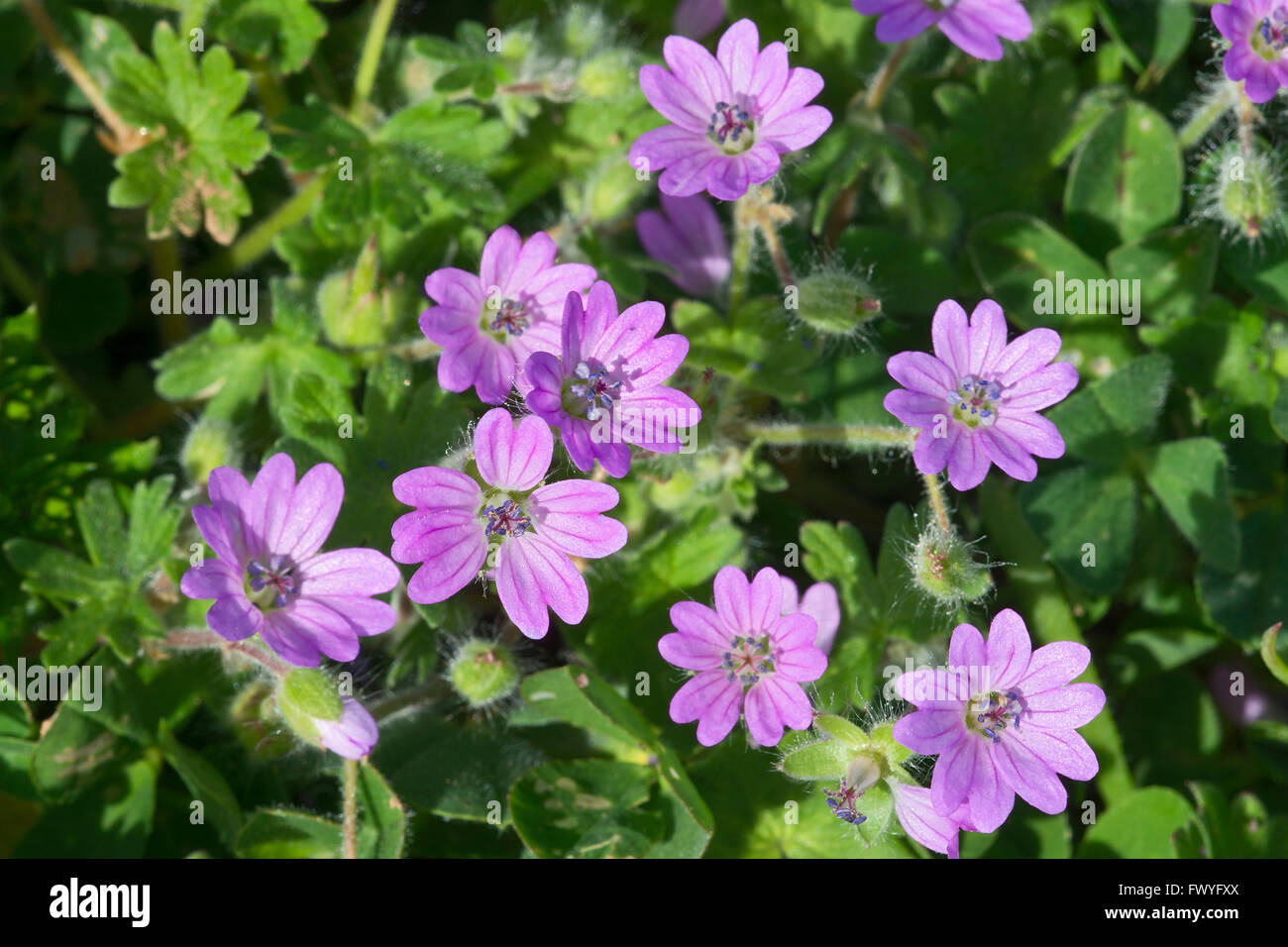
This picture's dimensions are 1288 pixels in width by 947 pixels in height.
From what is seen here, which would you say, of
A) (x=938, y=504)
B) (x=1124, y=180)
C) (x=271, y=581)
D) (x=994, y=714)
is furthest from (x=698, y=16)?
(x=994, y=714)

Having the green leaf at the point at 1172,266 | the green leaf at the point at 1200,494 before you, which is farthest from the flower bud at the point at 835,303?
the green leaf at the point at 1200,494

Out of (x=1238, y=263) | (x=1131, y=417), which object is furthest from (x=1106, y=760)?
(x=1238, y=263)

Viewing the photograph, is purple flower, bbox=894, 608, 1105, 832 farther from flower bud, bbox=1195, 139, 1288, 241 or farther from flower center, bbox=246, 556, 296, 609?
flower bud, bbox=1195, 139, 1288, 241

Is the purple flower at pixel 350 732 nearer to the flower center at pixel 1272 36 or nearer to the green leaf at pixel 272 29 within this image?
the green leaf at pixel 272 29

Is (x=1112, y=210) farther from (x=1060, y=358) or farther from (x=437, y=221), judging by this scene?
(x=437, y=221)

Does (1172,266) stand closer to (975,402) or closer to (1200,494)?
(1200,494)

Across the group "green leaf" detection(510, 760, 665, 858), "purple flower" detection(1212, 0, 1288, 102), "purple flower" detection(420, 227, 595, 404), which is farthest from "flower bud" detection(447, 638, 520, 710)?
"purple flower" detection(1212, 0, 1288, 102)

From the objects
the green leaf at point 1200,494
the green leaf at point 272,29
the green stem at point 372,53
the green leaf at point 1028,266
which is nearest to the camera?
the green leaf at point 1200,494

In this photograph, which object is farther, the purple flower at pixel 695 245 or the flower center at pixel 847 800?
the purple flower at pixel 695 245
